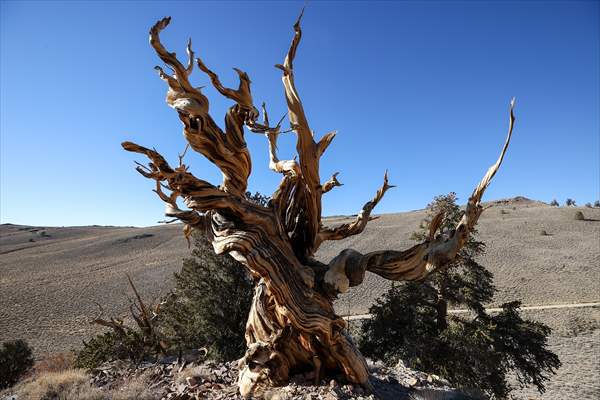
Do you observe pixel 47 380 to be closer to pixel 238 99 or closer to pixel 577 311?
pixel 238 99

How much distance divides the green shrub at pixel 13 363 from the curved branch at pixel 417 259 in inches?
355

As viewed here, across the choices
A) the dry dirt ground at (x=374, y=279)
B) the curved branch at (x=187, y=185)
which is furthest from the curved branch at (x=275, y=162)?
the dry dirt ground at (x=374, y=279)

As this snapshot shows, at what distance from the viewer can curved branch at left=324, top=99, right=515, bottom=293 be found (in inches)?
175

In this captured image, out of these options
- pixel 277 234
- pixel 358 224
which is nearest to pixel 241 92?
pixel 277 234

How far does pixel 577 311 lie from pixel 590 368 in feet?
21.0

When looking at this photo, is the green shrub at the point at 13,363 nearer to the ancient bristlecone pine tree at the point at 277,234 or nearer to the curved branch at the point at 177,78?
the ancient bristlecone pine tree at the point at 277,234

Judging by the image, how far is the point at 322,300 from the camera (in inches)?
183

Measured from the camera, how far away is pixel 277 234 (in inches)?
187

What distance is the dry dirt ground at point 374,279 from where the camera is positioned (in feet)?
50.8

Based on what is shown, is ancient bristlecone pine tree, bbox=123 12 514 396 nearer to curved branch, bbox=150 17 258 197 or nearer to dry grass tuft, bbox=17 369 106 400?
curved branch, bbox=150 17 258 197

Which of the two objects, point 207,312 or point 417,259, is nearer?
point 417,259

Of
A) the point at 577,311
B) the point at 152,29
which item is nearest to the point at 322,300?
the point at 152,29

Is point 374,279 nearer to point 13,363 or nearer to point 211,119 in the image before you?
point 13,363

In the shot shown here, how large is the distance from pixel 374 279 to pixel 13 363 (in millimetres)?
20204
